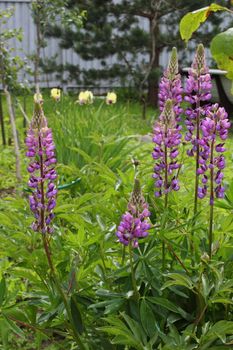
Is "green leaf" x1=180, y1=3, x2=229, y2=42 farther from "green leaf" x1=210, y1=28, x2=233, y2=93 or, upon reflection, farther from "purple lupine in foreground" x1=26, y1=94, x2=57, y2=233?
"purple lupine in foreground" x1=26, y1=94, x2=57, y2=233

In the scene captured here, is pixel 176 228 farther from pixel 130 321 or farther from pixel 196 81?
pixel 196 81

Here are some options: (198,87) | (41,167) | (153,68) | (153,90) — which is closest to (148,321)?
(41,167)

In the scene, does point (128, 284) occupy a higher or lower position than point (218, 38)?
lower

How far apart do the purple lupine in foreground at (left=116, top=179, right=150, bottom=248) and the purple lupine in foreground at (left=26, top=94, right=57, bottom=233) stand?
22 cm

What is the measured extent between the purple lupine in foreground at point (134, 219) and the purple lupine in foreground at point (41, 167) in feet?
0.72

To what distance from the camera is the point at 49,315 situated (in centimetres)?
175

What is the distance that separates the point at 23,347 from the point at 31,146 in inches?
52.1

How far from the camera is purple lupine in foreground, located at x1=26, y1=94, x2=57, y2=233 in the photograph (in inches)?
59.2

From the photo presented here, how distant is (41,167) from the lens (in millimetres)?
1545

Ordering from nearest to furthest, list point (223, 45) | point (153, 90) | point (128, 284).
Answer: point (223, 45) → point (128, 284) → point (153, 90)

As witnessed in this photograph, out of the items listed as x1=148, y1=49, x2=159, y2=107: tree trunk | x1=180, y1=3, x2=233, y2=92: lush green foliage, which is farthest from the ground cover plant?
x1=148, y1=49, x2=159, y2=107: tree trunk

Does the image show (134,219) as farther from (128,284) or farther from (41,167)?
(128,284)

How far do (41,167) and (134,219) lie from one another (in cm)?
28

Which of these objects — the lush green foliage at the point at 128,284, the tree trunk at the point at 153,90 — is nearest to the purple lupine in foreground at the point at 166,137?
the lush green foliage at the point at 128,284
